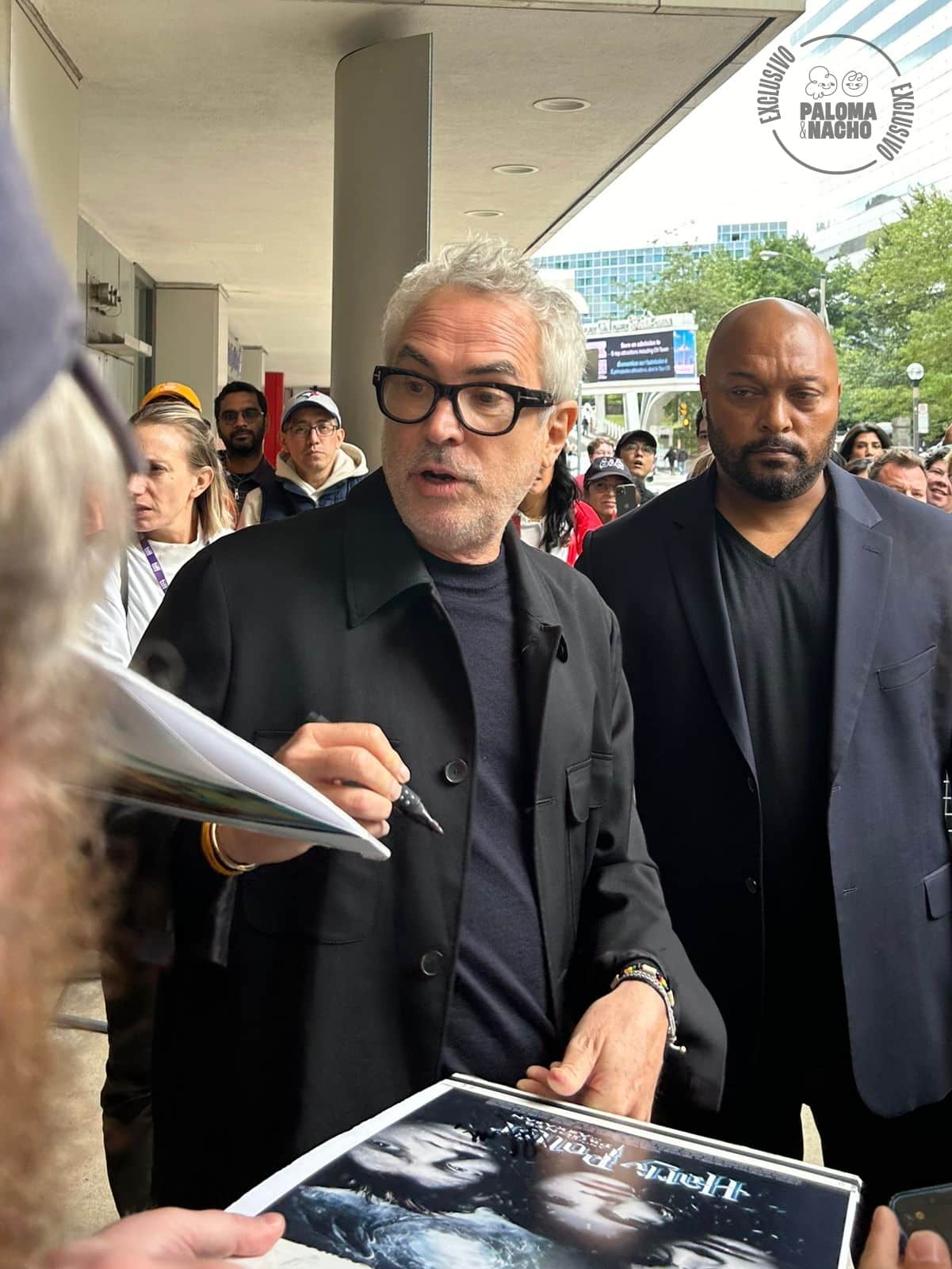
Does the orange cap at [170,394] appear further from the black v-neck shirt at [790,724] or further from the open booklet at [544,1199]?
the open booklet at [544,1199]

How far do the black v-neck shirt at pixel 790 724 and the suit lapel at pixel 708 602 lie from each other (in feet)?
0.19

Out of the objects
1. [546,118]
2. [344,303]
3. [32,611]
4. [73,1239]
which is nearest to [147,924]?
[73,1239]

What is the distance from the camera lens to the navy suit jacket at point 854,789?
8.75ft

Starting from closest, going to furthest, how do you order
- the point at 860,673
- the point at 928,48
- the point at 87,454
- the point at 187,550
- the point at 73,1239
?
1. the point at 87,454
2. the point at 73,1239
3. the point at 860,673
4. the point at 187,550
5. the point at 928,48

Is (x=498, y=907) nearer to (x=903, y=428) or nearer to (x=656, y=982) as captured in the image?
(x=656, y=982)

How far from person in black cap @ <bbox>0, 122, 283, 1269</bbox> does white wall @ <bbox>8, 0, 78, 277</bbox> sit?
273 inches

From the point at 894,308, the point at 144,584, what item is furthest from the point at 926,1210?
Answer: the point at 894,308

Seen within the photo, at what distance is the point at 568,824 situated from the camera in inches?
78.4

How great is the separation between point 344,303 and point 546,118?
2.61 m

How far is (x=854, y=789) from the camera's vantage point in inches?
105

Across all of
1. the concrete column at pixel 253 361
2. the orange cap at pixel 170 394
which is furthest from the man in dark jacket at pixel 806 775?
the concrete column at pixel 253 361

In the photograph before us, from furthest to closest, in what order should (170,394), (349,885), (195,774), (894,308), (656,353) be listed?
(656,353)
(894,308)
(170,394)
(349,885)
(195,774)

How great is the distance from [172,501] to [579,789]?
267 centimetres

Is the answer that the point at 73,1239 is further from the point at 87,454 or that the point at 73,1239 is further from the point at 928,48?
the point at 928,48
